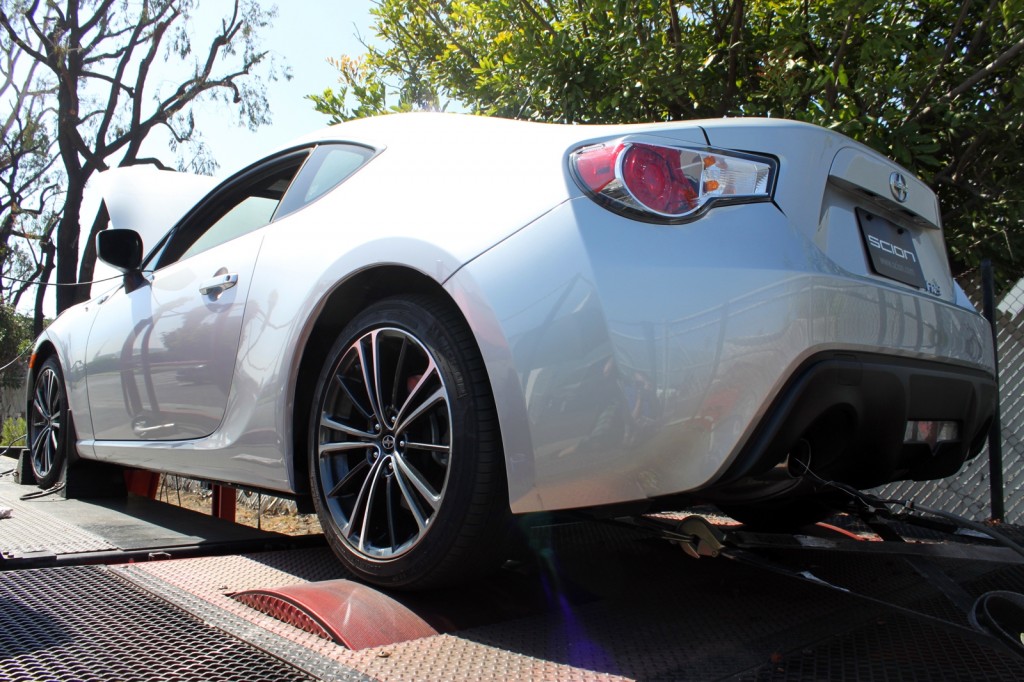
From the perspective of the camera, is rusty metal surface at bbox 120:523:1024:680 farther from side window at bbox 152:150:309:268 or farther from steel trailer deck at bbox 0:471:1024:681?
side window at bbox 152:150:309:268

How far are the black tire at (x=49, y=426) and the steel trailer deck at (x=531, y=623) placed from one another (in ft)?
5.25

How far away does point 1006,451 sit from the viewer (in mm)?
5234

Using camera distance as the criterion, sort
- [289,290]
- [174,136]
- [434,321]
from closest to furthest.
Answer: [434,321] < [289,290] < [174,136]

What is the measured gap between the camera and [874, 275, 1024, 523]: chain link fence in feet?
16.8

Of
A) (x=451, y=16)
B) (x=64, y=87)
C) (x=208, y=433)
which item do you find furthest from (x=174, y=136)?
(x=208, y=433)

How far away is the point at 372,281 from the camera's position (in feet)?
7.88

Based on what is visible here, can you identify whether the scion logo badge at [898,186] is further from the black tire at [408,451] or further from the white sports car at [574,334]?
→ the black tire at [408,451]

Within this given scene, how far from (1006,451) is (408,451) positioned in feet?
15.0

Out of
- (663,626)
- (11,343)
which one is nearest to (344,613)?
(663,626)

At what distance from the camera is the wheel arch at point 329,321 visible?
2342mm

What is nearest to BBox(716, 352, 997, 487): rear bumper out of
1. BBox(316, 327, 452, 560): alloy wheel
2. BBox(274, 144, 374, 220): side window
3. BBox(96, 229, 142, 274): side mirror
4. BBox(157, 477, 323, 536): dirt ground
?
BBox(316, 327, 452, 560): alloy wheel

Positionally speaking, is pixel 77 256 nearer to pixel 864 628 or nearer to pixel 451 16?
pixel 451 16

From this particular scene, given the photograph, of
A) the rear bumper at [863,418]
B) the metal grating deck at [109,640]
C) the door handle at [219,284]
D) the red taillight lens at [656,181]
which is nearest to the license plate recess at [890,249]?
the rear bumper at [863,418]

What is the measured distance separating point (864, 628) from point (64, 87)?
879 inches
